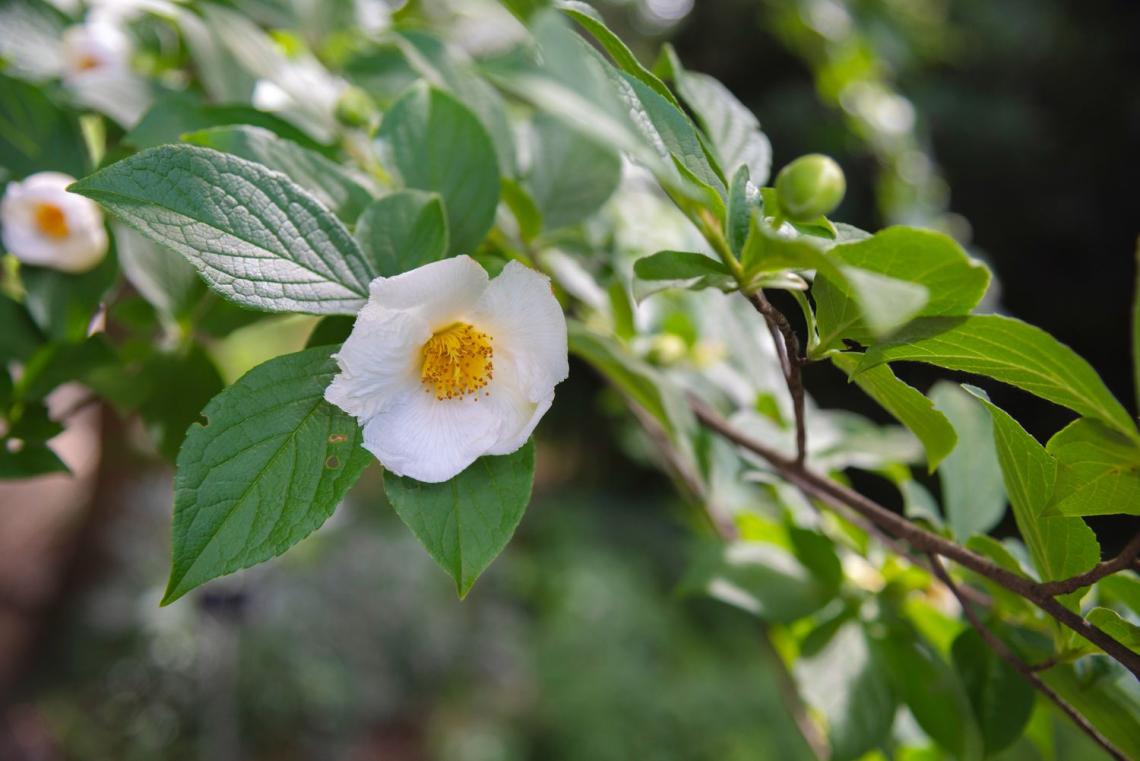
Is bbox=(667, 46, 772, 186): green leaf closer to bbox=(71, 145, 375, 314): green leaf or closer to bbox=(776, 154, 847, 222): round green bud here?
bbox=(776, 154, 847, 222): round green bud

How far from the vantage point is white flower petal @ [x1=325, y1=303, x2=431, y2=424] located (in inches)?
14.1

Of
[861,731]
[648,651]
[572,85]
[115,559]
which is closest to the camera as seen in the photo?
[572,85]

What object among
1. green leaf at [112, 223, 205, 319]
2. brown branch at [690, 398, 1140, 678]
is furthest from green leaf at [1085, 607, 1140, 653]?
green leaf at [112, 223, 205, 319]

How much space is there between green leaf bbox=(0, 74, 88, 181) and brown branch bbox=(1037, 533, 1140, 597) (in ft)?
2.06

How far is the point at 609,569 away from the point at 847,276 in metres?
3.16

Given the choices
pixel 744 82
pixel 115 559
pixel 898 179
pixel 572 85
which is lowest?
pixel 115 559

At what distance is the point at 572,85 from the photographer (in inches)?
9.7

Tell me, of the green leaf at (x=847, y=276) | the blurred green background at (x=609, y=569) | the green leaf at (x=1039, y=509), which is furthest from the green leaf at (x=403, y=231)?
the blurred green background at (x=609, y=569)

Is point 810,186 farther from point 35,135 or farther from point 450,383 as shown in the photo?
point 35,135

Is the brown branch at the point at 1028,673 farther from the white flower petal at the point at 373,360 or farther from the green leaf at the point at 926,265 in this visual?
the white flower petal at the point at 373,360

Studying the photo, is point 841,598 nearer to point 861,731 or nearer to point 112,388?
point 861,731

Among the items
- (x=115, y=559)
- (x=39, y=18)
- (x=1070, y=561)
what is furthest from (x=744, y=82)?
(x=1070, y=561)

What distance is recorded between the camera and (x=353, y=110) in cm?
62

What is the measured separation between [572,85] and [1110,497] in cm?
29
